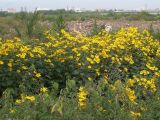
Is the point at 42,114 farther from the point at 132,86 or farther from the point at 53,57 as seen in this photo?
the point at 53,57

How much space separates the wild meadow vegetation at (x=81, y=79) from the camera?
3.86 m

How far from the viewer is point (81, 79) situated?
18.4 ft

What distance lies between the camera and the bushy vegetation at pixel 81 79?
12.7ft

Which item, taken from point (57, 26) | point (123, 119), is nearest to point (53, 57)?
point (123, 119)

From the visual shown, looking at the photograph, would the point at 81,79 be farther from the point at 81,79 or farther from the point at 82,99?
the point at 82,99

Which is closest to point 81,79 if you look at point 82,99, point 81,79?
point 81,79

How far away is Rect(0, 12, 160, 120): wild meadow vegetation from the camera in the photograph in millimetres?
3857

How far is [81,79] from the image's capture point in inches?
221

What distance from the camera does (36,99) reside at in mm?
3975

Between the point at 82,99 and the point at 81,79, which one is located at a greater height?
the point at 82,99

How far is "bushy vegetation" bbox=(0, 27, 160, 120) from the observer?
3.86 meters

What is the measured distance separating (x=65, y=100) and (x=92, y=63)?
1788mm

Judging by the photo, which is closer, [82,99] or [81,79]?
[82,99]

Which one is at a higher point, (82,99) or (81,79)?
(82,99)
